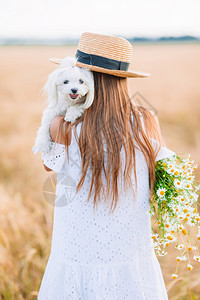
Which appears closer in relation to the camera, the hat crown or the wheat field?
the hat crown

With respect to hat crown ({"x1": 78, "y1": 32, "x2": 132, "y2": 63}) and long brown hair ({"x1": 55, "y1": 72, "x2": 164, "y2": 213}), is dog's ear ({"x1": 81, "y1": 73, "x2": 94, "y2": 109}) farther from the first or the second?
hat crown ({"x1": 78, "y1": 32, "x2": 132, "y2": 63})

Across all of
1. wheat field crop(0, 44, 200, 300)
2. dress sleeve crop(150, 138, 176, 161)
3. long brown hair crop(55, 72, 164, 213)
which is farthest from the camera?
wheat field crop(0, 44, 200, 300)

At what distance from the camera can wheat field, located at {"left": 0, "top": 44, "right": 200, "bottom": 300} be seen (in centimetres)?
241

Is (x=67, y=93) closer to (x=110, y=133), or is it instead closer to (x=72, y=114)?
(x=72, y=114)

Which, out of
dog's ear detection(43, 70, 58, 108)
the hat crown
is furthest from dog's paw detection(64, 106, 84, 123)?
the hat crown

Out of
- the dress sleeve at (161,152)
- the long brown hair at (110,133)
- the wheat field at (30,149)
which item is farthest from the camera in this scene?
the wheat field at (30,149)

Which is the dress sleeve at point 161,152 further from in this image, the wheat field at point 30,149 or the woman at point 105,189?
the wheat field at point 30,149

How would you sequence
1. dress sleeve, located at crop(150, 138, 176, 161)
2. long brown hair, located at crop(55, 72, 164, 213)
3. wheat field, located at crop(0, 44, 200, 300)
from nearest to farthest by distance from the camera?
long brown hair, located at crop(55, 72, 164, 213) → dress sleeve, located at crop(150, 138, 176, 161) → wheat field, located at crop(0, 44, 200, 300)

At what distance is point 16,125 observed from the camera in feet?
24.6

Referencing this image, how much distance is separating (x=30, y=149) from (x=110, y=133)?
452cm

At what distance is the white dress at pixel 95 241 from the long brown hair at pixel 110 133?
0.17 ft

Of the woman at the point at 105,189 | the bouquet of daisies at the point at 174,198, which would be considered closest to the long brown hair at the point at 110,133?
the woman at the point at 105,189

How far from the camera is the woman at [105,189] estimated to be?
144cm

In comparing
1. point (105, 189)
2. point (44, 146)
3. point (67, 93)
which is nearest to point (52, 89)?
point (67, 93)
